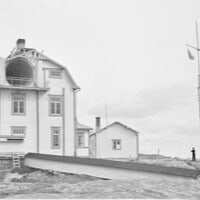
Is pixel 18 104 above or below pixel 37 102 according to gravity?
below

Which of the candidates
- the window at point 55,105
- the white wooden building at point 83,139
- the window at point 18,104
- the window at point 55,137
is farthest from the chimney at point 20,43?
the white wooden building at point 83,139

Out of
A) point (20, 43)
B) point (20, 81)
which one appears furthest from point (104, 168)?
point (20, 43)

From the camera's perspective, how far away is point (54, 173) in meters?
24.1

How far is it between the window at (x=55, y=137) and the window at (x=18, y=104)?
267cm

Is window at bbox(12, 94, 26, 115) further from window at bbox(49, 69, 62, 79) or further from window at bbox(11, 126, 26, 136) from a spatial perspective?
window at bbox(49, 69, 62, 79)

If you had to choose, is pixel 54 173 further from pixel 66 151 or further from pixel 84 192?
pixel 84 192

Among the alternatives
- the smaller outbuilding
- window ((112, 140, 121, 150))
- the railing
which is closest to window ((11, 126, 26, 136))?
the railing

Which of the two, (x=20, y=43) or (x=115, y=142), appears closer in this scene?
(x=20, y=43)

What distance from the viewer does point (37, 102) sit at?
1296 inches

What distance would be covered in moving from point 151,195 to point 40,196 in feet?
8.84

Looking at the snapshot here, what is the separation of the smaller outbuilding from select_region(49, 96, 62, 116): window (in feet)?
25.6

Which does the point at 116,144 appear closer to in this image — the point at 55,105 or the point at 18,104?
the point at 55,105

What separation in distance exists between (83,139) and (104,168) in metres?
18.9

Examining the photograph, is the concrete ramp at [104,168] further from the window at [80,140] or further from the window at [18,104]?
the window at [80,140]
